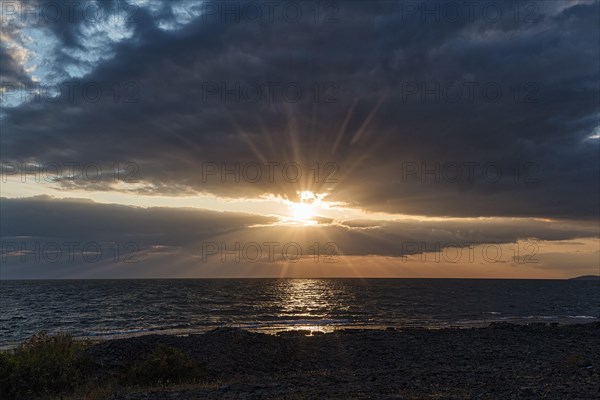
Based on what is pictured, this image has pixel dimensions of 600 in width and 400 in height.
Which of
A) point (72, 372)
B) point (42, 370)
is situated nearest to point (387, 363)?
point (72, 372)

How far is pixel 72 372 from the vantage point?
18.3 meters

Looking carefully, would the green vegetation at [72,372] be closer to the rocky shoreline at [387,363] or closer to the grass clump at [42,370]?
the grass clump at [42,370]

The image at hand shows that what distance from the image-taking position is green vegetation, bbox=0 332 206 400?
16453 millimetres

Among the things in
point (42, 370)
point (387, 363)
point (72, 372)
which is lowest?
point (387, 363)

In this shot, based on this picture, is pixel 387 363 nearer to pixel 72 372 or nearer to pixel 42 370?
pixel 72 372

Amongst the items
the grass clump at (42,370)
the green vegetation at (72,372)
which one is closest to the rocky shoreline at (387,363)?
the green vegetation at (72,372)

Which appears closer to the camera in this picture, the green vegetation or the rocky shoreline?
the rocky shoreline

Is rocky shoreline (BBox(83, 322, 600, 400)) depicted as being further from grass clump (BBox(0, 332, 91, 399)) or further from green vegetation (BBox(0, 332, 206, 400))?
grass clump (BBox(0, 332, 91, 399))

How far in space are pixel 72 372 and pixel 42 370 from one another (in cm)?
123

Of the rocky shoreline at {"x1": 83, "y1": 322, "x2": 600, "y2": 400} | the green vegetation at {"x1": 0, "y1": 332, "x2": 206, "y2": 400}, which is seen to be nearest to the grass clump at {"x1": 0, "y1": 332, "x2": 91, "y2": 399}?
the green vegetation at {"x1": 0, "y1": 332, "x2": 206, "y2": 400}

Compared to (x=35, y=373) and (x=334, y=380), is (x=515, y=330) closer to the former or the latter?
(x=334, y=380)

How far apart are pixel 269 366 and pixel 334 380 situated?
6.37 metres

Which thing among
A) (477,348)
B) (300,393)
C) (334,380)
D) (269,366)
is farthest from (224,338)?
(477,348)

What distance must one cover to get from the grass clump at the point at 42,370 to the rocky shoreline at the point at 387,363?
3.92ft
